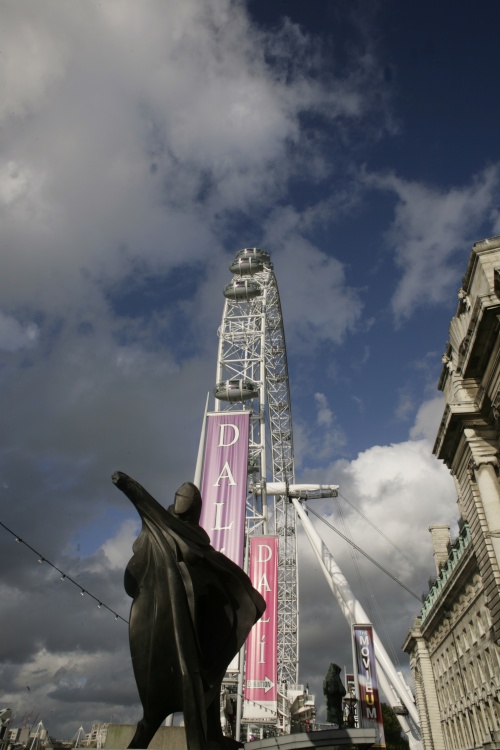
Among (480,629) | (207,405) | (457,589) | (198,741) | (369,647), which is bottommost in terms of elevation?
(198,741)

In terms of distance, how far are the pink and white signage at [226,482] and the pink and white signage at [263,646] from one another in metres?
1.43

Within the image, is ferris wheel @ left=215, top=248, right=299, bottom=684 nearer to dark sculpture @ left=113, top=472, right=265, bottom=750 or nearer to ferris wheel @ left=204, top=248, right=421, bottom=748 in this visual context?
ferris wheel @ left=204, top=248, right=421, bottom=748

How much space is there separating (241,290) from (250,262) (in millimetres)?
4974

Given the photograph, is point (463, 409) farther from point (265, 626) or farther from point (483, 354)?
point (265, 626)

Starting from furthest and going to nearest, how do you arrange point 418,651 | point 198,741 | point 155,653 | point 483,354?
point 418,651
point 483,354
point 155,653
point 198,741

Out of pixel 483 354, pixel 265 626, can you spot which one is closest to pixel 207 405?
pixel 265 626

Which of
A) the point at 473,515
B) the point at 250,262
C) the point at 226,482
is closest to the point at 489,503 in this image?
the point at 473,515

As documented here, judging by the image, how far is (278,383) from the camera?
57.2m

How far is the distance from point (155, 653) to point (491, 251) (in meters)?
21.3

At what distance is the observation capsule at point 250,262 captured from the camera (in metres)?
57.0

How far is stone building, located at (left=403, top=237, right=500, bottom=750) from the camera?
21.6 m

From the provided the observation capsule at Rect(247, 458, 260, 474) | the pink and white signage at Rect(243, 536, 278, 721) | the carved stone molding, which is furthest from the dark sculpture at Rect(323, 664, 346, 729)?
the observation capsule at Rect(247, 458, 260, 474)

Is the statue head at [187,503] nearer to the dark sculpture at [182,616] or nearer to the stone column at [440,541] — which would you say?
the dark sculpture at [182,616]

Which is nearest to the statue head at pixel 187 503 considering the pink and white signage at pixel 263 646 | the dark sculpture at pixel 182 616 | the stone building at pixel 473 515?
the dark sculpture at pixel 182 616
